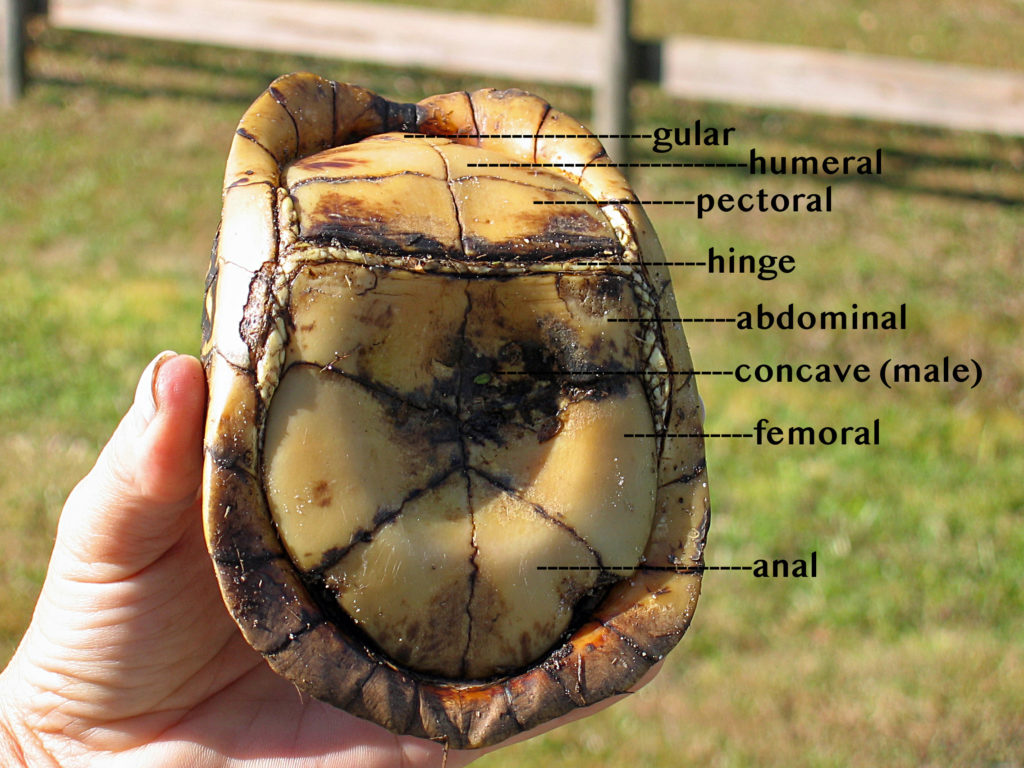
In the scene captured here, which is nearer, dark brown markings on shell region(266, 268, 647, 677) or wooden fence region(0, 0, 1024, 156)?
dark brown markings on shell region(266, 268, 647, 677)

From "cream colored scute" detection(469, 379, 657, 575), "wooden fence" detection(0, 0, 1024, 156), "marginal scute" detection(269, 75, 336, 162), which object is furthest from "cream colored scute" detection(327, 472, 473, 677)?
"wooden fence" detection(0, 0, 1024, 156)

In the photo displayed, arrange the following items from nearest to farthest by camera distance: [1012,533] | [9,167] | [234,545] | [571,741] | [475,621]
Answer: [234,545] < [475,621] < [571,741] < [1012,533] < [9,167]

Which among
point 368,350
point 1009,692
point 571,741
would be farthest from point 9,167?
point 1009,692

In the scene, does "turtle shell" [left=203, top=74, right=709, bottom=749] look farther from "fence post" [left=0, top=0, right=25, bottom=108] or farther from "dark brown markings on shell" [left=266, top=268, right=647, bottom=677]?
"fence post" [left=0, top=0, right=25, bottom=108]

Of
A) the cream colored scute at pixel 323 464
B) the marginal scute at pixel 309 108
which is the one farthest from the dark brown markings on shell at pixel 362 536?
the marginal scute at pixel 309 108

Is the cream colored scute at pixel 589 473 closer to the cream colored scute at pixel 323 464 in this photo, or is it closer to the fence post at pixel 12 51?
the cream colored scute at pixel 323 464

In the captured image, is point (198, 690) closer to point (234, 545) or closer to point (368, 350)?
point (234, 545)

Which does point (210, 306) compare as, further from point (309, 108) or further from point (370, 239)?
point (309, 108)
